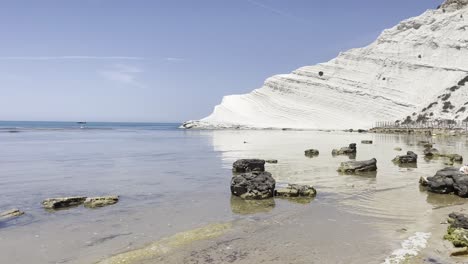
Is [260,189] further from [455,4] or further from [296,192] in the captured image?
[455,4]

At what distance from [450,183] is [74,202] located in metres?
11.1

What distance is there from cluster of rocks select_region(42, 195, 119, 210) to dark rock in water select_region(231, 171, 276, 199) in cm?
355

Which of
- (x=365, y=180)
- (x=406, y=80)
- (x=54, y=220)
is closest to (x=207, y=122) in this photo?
(x=406, y=80)

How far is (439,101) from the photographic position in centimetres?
7700

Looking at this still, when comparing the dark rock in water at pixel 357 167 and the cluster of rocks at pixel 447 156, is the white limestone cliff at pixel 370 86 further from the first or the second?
the dark rock in water at pixel 357 167

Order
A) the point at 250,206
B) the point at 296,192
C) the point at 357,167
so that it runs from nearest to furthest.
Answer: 1. the point at 250,206
2. the point at 296,192
3. the point at 357,167

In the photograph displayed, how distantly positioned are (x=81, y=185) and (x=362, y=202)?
9.65 m

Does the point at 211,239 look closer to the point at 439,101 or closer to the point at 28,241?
the point at 28,241

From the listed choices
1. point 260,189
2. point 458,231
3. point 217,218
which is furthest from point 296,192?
point 458,231

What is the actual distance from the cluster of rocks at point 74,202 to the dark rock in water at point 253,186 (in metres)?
3.55

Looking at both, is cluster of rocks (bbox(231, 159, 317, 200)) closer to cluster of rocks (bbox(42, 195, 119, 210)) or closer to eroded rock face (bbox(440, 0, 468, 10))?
cluster of rocks (bbox(42, 195, 119, 210))

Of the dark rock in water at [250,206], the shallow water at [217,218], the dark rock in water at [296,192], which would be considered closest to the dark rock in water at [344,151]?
the shallow water at [217,218]

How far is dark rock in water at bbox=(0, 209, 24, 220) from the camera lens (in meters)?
10.2

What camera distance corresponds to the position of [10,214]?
10445 millimetres
